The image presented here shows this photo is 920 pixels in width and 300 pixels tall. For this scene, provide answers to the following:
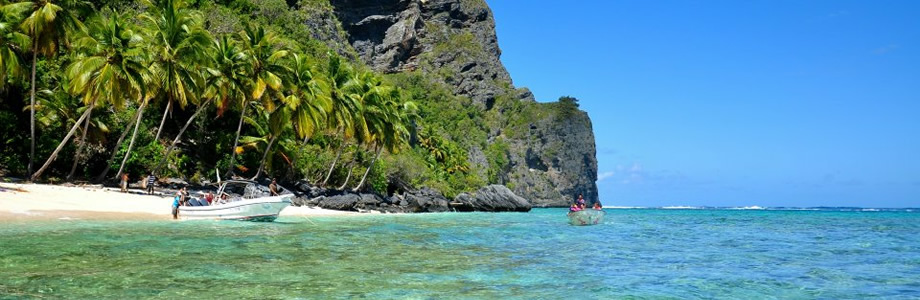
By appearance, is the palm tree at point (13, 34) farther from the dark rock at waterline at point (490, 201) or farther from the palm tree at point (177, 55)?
the dark rock at waterline at point (490, 201)

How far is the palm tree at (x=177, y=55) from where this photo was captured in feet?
101

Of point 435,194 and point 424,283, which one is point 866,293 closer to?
point 424,283

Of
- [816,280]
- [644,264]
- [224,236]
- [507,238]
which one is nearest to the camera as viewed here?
[816,280]

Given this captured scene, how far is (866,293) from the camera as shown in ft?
36.0

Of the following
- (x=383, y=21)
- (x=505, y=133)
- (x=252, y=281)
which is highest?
(x=383, y=21)

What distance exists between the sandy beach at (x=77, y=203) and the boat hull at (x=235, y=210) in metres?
0.78

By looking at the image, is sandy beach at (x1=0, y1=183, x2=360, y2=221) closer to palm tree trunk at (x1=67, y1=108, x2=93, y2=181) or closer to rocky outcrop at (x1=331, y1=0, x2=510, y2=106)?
palm tree trunk at (x1=67, y1=108, x2=93, y2=181)

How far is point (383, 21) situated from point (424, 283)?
111 m

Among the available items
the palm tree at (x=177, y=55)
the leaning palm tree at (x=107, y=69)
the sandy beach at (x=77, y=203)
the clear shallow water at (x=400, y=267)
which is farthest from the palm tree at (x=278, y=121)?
the clear shallow water at (x=400, y=267)

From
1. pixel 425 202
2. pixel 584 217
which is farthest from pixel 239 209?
A: pixel 425 202

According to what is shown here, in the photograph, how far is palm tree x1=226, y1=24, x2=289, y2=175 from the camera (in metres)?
36.3

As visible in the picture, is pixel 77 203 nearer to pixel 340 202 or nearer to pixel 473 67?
pixel 340 202

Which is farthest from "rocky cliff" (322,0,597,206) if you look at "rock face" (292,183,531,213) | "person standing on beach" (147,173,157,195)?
"person standing on beach" (147,173,157,195)

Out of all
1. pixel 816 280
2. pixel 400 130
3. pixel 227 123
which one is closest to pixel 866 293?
pixel 816 280
